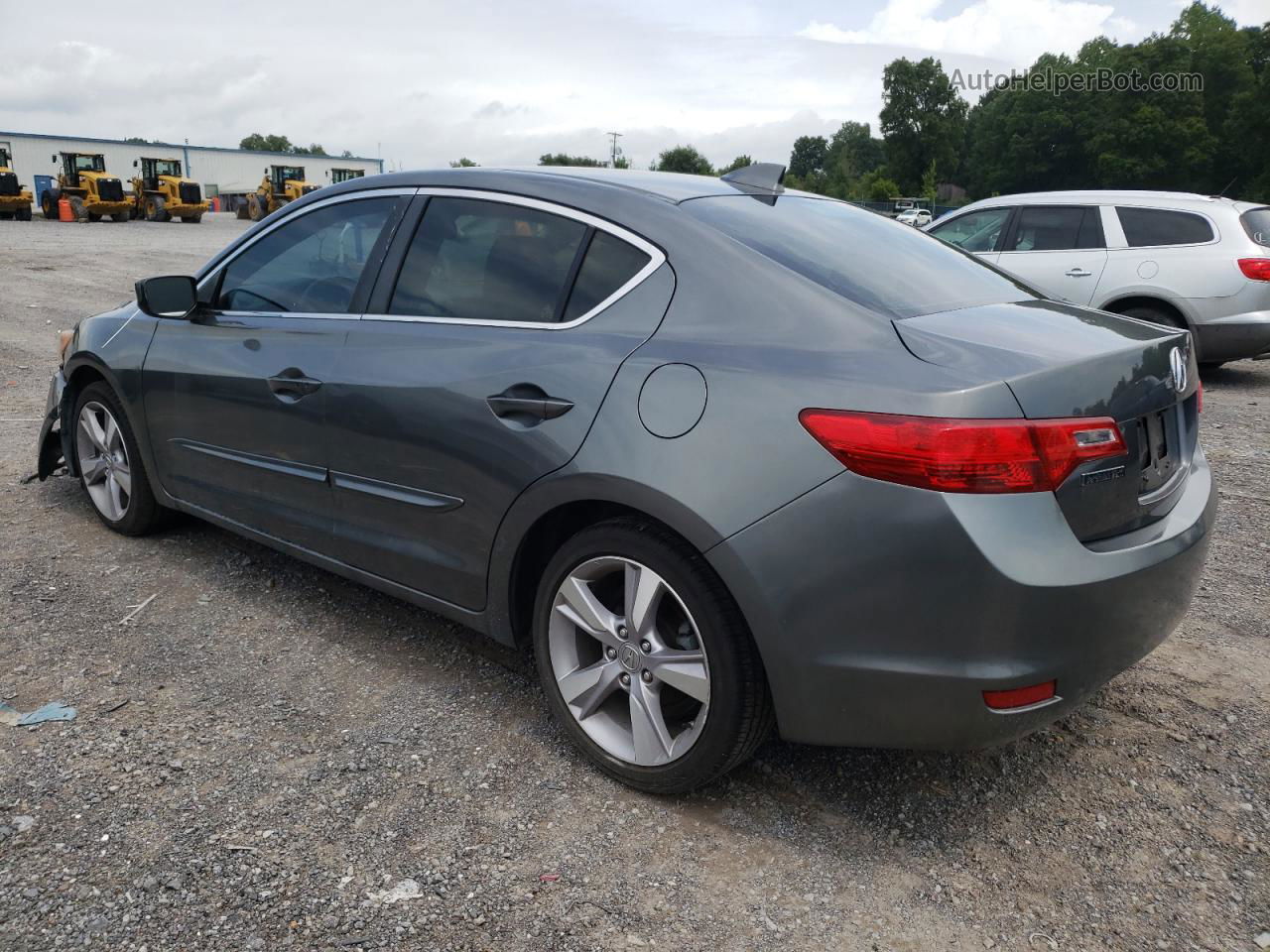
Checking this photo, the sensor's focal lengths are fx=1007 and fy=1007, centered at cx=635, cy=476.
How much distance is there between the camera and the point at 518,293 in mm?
2941

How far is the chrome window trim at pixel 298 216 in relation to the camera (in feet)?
11.1

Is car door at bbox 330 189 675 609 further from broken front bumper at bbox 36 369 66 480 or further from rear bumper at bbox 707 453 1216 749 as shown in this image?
broken front bumper at bbox 36 369 66 480

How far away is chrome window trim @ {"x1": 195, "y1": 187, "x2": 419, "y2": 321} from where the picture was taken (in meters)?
3.39

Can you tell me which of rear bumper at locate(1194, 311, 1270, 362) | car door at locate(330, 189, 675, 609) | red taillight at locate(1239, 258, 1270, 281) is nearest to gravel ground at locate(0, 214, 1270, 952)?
car door at locate(330, 189, 675, 609)

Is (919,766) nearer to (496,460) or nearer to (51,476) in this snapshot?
(496,460)

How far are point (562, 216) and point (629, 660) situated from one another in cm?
129

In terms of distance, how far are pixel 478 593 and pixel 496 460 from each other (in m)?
0.44

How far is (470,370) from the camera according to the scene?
289 cm

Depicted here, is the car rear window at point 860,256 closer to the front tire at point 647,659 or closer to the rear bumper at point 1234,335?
the front tire at point 647,659

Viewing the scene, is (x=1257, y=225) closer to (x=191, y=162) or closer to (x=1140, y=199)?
(x=1140, y=199)

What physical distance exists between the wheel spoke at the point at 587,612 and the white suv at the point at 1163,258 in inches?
256

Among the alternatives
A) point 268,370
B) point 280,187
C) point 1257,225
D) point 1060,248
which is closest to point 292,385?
point 268,370

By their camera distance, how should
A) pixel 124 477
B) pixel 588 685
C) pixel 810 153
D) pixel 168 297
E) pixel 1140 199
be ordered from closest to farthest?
pixel 588 685 → pixel 168 297 → pixel 124 477 → pixel 1140 199 → pixel 810 153

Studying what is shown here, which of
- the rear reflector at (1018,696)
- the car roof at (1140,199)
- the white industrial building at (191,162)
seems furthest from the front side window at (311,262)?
the white industrial building at (191,162)
